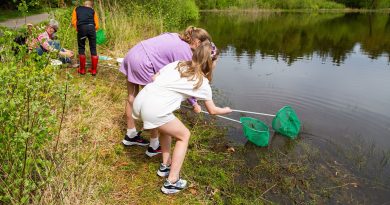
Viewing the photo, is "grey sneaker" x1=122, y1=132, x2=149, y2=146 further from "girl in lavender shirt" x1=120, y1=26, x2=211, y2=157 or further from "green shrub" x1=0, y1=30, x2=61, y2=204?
"green shrub" x1=0, y1=30, x2=61, y2=204

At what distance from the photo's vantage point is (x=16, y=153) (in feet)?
7.39

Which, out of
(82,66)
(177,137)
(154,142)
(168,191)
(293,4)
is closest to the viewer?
(177,137)

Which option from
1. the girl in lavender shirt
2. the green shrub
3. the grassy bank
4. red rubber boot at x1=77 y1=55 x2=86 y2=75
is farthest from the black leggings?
the green shrub

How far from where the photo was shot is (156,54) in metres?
3.61

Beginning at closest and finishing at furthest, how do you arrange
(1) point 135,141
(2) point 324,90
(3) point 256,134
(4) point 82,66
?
(1) point 135,141 → (3) point 256,134 → (4) point 82,66 → (2) point 324,90

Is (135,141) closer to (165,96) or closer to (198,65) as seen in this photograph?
(165,96)

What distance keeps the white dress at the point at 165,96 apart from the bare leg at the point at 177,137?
69mm

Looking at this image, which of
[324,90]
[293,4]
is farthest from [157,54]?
[293,4]

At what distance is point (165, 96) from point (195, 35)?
821mm

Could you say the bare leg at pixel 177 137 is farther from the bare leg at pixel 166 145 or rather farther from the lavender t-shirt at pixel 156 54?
the lavender t-shirt at pixel 156 54

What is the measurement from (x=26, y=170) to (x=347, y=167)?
404 centimetres

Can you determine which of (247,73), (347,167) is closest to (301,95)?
(247,73)

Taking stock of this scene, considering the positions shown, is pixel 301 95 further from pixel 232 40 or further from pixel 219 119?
pixel 232 40

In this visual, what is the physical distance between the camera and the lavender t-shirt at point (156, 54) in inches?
141
